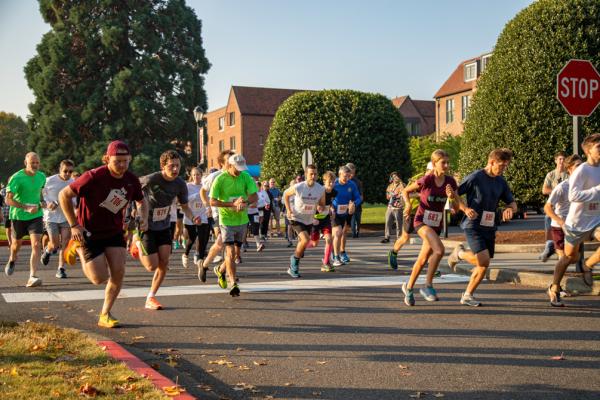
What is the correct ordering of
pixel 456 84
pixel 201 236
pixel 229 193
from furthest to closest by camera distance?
pixel 456 84
pixel 201 236
pixel 229 193

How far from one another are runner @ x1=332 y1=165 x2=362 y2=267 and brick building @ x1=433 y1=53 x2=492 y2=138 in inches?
1958

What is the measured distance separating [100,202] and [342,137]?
20564 mm

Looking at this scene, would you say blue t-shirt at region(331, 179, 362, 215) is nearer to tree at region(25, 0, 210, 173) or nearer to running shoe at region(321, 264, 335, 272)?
running shoe at region(321, 264, 335, 272)

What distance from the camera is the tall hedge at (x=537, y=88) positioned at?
1677cm

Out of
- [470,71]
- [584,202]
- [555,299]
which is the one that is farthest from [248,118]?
[584,202]

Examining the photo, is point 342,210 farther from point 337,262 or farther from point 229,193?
point 229,193

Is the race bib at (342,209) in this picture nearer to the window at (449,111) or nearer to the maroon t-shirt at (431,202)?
the maroon t-shirt at (431,202)

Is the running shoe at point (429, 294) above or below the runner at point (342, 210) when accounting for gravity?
below

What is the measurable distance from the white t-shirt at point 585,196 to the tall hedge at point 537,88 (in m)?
8.80

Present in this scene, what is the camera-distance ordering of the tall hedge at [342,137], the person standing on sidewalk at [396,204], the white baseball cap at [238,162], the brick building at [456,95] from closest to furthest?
1. the white baseball cap at [238,162]
2. the person standing on sidewalk at [396,204]
3. the tall hedge at [342,137]
4. the brick building at [456,95]

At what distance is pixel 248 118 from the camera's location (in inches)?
2844

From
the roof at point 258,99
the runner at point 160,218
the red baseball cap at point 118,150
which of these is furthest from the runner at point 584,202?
the roof at point 258,99

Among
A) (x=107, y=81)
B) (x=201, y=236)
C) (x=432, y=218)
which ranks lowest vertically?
(x=201, y=236)

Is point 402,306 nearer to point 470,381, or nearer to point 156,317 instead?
point 156,317
